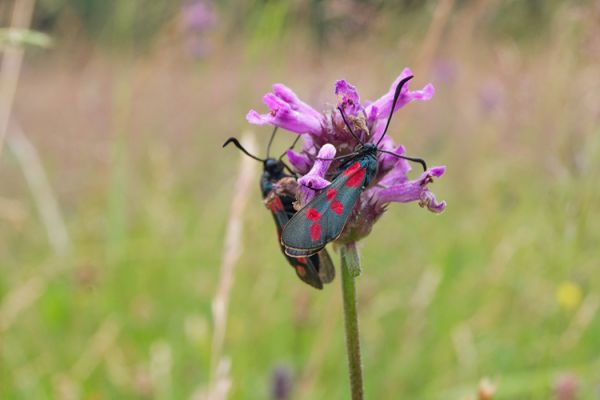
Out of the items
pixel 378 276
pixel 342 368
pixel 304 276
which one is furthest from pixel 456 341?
pixel 304 276

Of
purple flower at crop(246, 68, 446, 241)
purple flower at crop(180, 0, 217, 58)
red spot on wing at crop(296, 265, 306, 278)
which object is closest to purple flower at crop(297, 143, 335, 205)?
purple flower at crop(246, 68, 446, 241)

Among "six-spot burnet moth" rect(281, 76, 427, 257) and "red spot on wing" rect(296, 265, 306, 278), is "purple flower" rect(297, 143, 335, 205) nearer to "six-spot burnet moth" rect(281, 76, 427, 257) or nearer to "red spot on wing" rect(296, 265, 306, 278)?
"six-spot burnet moth" rect(281, 76, 427, 257)

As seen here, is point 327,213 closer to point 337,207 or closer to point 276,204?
point 337,207

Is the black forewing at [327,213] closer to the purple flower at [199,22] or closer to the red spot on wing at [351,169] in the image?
the red spot on wing at [351,169]

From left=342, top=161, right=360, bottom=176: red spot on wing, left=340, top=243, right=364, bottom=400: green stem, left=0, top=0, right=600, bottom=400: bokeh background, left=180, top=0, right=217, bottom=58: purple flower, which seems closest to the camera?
left=340, top=243, right=364, bottom=400: green stem

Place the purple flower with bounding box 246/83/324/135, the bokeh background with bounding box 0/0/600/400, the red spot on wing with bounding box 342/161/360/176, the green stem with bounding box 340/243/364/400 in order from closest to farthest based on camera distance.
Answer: the green stem with bounding box 340/243/364/400, the red spot on wing with bounding box 342/161/360/176, the purple flower with bounding box 246/83/324/135, the bokeh background with bounding box 0/0/600/400

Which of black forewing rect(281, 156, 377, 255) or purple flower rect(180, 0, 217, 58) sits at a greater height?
purple flower rect(180, 0, 217, 58)
